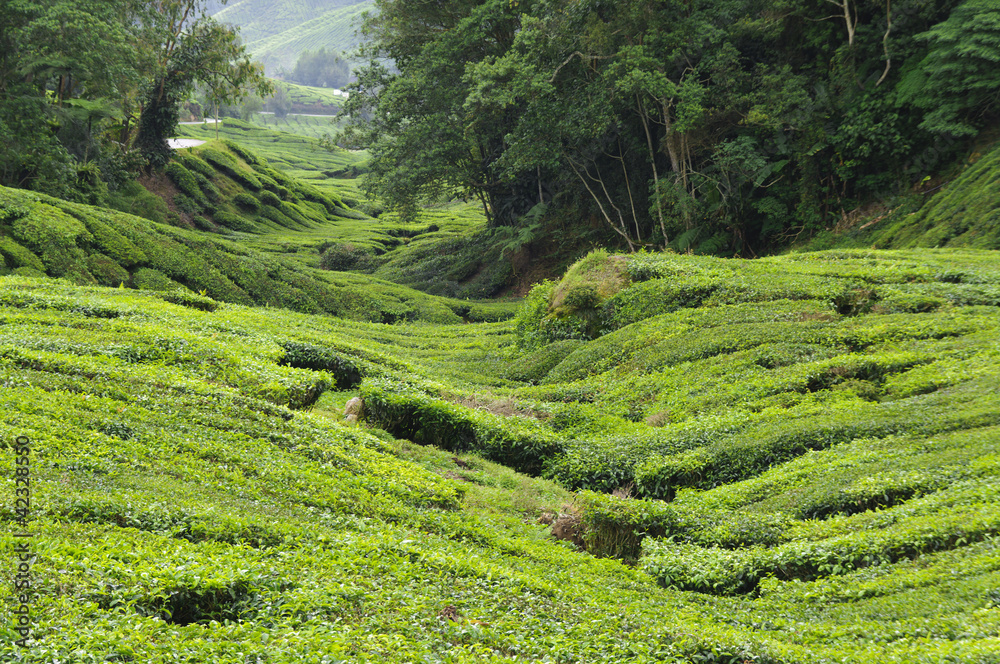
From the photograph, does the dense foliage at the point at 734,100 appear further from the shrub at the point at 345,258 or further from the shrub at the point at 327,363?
the shrub at the point at 327,363

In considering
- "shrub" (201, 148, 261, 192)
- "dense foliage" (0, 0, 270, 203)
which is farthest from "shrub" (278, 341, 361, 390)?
"shrub" (201, 148, 261, 192)

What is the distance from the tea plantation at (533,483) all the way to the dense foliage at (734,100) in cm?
964

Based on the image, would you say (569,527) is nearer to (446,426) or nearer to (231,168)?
(446,426)

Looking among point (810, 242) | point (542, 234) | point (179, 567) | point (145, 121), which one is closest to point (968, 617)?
point (179, 567)

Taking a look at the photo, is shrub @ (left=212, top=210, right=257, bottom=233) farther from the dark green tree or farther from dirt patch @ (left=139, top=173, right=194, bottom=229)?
the dark green tree

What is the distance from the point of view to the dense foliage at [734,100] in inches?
1105

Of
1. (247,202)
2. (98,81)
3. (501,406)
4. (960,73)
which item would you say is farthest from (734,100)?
(247,202)

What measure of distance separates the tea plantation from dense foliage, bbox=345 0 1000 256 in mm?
9643

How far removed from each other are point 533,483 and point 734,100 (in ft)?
84.1

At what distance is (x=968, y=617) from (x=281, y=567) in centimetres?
735

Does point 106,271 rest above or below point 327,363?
above

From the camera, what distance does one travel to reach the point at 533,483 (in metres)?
14.1

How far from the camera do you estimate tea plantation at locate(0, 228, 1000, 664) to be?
6.41 metres

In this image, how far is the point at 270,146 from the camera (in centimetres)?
13950
